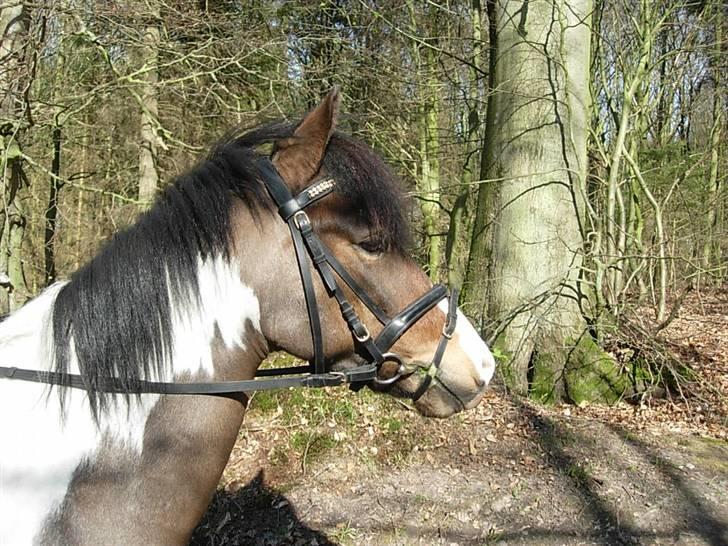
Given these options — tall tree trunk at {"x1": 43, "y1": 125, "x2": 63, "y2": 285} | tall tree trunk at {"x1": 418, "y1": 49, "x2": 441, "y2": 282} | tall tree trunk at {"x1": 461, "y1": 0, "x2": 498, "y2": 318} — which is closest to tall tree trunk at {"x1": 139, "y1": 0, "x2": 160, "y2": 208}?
tall tree trunk at {"x1": 43, "y1": 125, "x2": 63, "y2": 285}

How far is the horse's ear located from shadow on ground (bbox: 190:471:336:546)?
2.58 m

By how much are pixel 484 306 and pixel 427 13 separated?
6.34 metres

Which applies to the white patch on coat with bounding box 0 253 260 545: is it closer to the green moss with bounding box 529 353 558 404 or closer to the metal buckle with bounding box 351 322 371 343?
the metal buckle with bounding box 351 322 371 343

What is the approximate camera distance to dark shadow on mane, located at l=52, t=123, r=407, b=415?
57.4 inches

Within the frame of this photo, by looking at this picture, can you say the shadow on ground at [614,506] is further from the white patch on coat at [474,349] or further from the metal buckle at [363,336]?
the metal buckle at [363,336]

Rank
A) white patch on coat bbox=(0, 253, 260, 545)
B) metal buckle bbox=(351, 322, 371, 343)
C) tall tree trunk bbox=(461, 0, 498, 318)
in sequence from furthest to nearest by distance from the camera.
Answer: tall tree trunk bbox=(461, 0, 498, 318) < metal buckle bbox=(351, 322, 371, 343) < white patch on coat bbox=(0, 253, 260, 545)

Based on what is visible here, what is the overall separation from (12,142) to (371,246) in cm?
557

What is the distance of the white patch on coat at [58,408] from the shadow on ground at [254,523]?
2197 millimetres

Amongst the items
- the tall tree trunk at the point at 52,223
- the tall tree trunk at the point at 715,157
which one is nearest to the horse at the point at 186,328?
the tall tree trunk at the point at 715,157

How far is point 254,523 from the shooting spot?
3.40 metres

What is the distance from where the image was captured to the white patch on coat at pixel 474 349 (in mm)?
1762

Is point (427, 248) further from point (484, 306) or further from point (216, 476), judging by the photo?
point (216, 476)

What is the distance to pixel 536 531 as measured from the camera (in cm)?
314

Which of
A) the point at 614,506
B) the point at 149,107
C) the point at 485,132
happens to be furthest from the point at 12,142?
the point at 614,506
